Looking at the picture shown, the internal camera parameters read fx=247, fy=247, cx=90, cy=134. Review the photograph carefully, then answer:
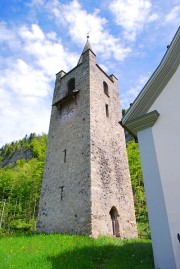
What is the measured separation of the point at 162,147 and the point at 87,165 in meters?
7.51

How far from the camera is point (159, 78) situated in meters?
7.21

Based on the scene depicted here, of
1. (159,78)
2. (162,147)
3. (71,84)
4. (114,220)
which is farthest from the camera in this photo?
(71,84)

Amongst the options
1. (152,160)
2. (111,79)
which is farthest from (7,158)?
(152,160)

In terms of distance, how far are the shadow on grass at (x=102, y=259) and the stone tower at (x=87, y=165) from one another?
307 cm

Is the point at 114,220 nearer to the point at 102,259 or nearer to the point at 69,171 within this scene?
the point at 69,171

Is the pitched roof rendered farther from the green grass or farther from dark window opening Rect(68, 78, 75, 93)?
dark window opening Rect(68, 78, 75, 93)

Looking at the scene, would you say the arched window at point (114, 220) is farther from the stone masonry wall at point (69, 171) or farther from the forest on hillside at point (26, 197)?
the forest on hillside at point (26, 197)

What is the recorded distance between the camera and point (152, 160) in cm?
636

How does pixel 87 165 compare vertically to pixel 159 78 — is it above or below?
below

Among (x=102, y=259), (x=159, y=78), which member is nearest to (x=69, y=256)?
(x=102, y=259)

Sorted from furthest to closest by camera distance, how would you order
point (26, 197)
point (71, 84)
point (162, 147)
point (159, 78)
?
point (26, 197) → point (71, 84) → point (159, 78) → point (162, 147)

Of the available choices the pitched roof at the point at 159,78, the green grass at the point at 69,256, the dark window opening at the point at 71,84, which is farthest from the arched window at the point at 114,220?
the dark window opening at the point at 71,84

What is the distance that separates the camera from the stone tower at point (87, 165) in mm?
12695

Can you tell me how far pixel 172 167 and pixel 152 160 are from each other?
0.57 meters
